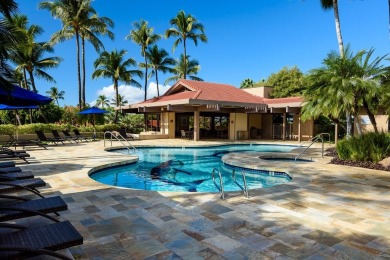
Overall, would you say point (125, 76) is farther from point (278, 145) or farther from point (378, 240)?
point (378, 240)

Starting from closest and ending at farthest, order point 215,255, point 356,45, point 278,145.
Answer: point 215,255, point 356,45, point 278,145

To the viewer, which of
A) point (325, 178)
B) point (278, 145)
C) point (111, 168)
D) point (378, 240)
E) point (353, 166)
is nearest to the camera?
point (378, 240)

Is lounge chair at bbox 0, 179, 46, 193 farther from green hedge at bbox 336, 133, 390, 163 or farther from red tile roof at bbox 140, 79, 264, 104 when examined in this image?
red tile roof at bbox 140, 79, 264, 104

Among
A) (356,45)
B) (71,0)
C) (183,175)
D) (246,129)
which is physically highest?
(71,0)

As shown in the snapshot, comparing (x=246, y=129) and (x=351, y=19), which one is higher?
(x=351, y=19)

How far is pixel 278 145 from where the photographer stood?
18.6 metres

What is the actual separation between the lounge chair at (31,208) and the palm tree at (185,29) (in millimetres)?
27729

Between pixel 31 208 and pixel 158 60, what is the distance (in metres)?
30.2

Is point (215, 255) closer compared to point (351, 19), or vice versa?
point (215, 255)

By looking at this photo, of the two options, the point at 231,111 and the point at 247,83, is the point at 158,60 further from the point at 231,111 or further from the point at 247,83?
the point at 247,83

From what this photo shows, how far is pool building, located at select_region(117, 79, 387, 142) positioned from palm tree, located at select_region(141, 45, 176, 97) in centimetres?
825

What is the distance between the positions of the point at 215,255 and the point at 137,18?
1244 inches

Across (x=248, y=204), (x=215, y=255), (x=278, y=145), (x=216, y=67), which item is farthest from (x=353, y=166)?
(x=216, y=67)

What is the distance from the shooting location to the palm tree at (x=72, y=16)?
22531mm
